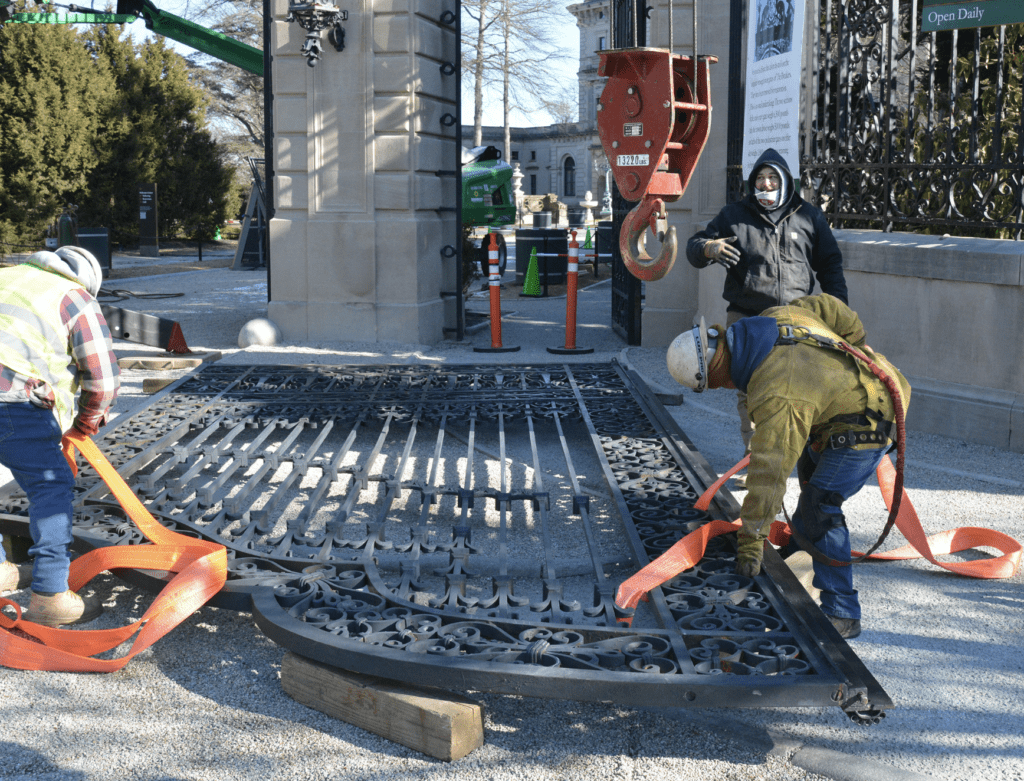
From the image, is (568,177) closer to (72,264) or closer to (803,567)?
(803,567)

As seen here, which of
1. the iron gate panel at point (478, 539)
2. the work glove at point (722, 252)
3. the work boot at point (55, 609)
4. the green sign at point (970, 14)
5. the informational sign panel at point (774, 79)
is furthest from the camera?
the informational sign panel at point (774, 79)

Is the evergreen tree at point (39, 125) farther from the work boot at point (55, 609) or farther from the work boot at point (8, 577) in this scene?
the work boot at point (55, 609)

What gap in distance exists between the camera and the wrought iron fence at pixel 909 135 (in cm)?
719

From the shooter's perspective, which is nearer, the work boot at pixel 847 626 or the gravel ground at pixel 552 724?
the gravel ground at pixel 552 724

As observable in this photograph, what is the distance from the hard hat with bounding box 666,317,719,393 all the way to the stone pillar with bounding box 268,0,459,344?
7.56 metres

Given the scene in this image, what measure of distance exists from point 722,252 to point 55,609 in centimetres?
358

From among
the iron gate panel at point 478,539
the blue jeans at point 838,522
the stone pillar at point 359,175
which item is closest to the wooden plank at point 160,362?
the stone pillar at point 359,175

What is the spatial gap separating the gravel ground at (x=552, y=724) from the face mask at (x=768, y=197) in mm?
2078

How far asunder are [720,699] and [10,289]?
2.97 meters

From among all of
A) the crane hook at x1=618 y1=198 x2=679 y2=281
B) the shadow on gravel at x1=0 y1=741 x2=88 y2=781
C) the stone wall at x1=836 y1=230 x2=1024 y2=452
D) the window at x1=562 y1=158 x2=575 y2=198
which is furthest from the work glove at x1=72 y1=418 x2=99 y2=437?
the window at x1=562 y1=158 x2=575 y2=198

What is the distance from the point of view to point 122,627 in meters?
3.82

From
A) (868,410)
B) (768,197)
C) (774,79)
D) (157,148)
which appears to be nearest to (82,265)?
(868,410)

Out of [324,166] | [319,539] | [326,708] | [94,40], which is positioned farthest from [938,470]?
[94,40]

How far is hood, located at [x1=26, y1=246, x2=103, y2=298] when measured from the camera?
399 cm
